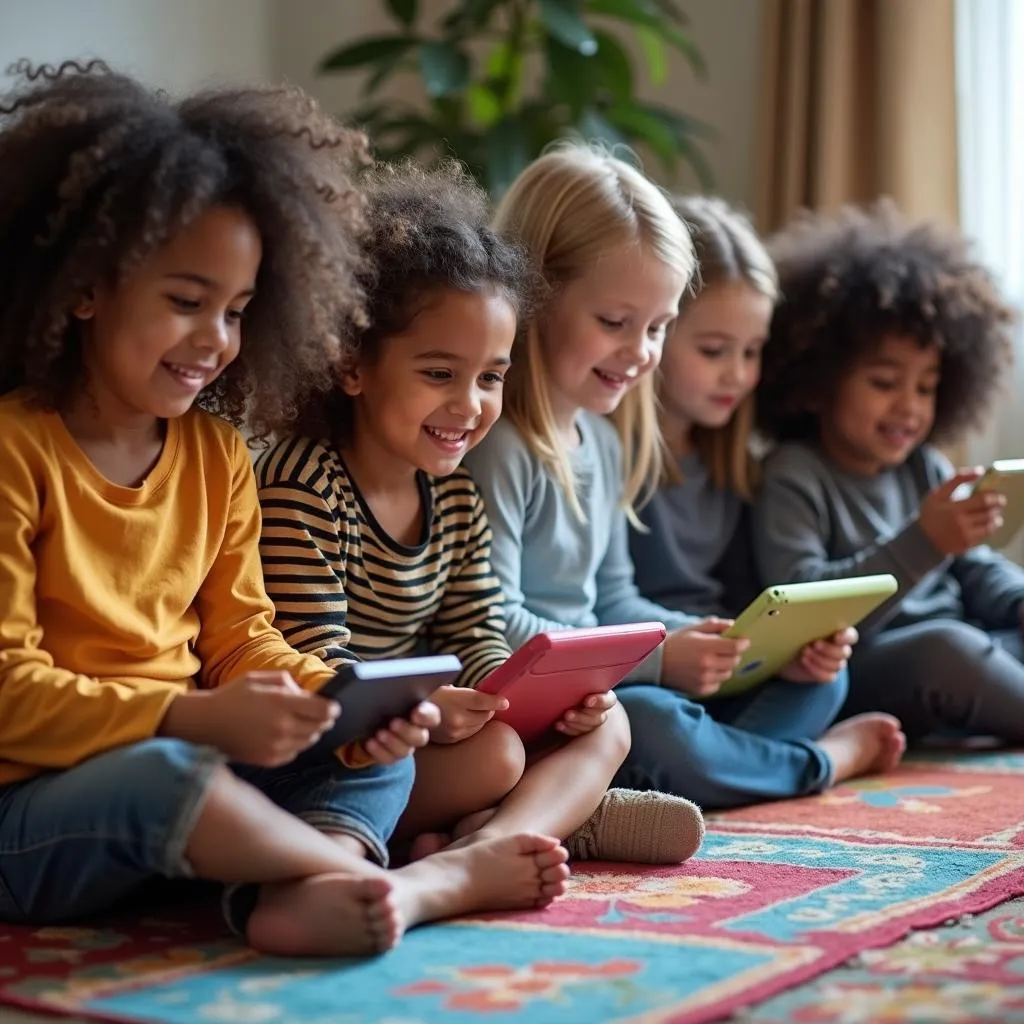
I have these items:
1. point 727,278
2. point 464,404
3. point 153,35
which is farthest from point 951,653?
point 153,35

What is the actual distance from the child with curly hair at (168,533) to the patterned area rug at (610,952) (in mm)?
44

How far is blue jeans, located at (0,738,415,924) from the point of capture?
1.07 meters

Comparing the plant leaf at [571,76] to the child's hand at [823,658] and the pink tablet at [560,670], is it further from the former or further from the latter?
the pink tablet at [560,670]

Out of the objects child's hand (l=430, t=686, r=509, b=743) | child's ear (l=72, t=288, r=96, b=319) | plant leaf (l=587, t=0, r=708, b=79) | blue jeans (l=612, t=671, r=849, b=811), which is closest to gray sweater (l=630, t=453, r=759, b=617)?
blue jeans (l=612, t=671, r=849, b=811)

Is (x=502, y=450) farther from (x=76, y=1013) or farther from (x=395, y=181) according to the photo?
(x=76, y=1013)

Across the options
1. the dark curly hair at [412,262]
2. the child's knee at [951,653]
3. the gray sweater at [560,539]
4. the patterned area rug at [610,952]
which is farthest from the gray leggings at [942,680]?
the dark curly hair at [412,262]

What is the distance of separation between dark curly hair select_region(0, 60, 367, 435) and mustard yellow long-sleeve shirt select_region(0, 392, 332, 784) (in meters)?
0.07

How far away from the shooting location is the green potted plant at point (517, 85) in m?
2.74

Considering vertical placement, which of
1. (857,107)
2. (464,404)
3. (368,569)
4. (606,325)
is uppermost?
(857,107)

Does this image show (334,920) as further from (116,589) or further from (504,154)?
(504,154)

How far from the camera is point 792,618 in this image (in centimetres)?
167

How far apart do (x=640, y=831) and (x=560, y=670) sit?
0.60 ft

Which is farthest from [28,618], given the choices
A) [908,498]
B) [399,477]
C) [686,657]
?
[908,498]

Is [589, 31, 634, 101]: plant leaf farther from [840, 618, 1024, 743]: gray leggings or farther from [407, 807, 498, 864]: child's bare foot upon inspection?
[407, 807, 498, 864]: child's bare foot
